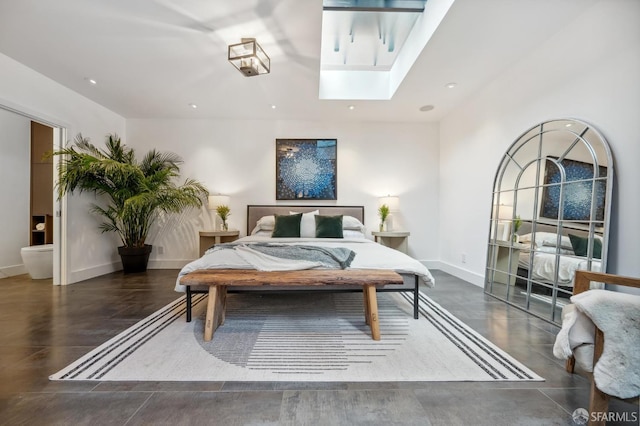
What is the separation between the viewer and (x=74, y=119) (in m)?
3.74

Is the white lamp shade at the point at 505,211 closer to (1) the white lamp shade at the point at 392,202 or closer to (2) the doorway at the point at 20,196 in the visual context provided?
(1) the white lamp shade at the point at 392,202

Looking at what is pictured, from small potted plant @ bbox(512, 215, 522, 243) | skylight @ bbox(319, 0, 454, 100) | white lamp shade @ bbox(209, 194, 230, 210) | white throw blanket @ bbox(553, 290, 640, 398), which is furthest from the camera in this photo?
white lamp shade @ bbox(209, 194, 230, 210)

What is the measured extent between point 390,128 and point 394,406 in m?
4.35

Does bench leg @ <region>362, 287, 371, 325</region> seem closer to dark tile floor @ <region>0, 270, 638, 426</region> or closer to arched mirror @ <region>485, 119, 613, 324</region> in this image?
dark tile floor @ <region>0, 270, 638, 426</region>

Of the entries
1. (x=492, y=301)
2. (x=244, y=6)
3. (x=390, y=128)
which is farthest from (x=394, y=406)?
(x=390, y=128)

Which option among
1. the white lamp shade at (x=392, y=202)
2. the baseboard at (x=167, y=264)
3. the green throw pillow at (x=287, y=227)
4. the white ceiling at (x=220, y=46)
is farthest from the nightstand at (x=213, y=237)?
the white lamp shade at (x=392, y=202)

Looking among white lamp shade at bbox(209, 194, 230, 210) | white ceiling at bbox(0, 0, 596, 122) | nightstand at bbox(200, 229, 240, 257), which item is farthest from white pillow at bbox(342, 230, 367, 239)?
white lamp shade at bbox(209, 194, 230, 210)

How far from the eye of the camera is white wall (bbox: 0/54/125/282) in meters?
2.98

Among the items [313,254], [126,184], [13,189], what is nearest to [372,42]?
[313,254]

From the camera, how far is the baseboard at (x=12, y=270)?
4047 millimetres

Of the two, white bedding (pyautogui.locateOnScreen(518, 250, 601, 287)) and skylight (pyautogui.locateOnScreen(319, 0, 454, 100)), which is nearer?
white bedding (pyautogui.locateOnScreen(518, 250, 601, 287))

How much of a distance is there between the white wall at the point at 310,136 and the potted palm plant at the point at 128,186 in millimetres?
294

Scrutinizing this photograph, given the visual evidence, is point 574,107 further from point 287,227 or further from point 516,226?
point 287,227

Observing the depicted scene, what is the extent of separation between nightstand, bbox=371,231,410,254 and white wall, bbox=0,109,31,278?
225 inches
